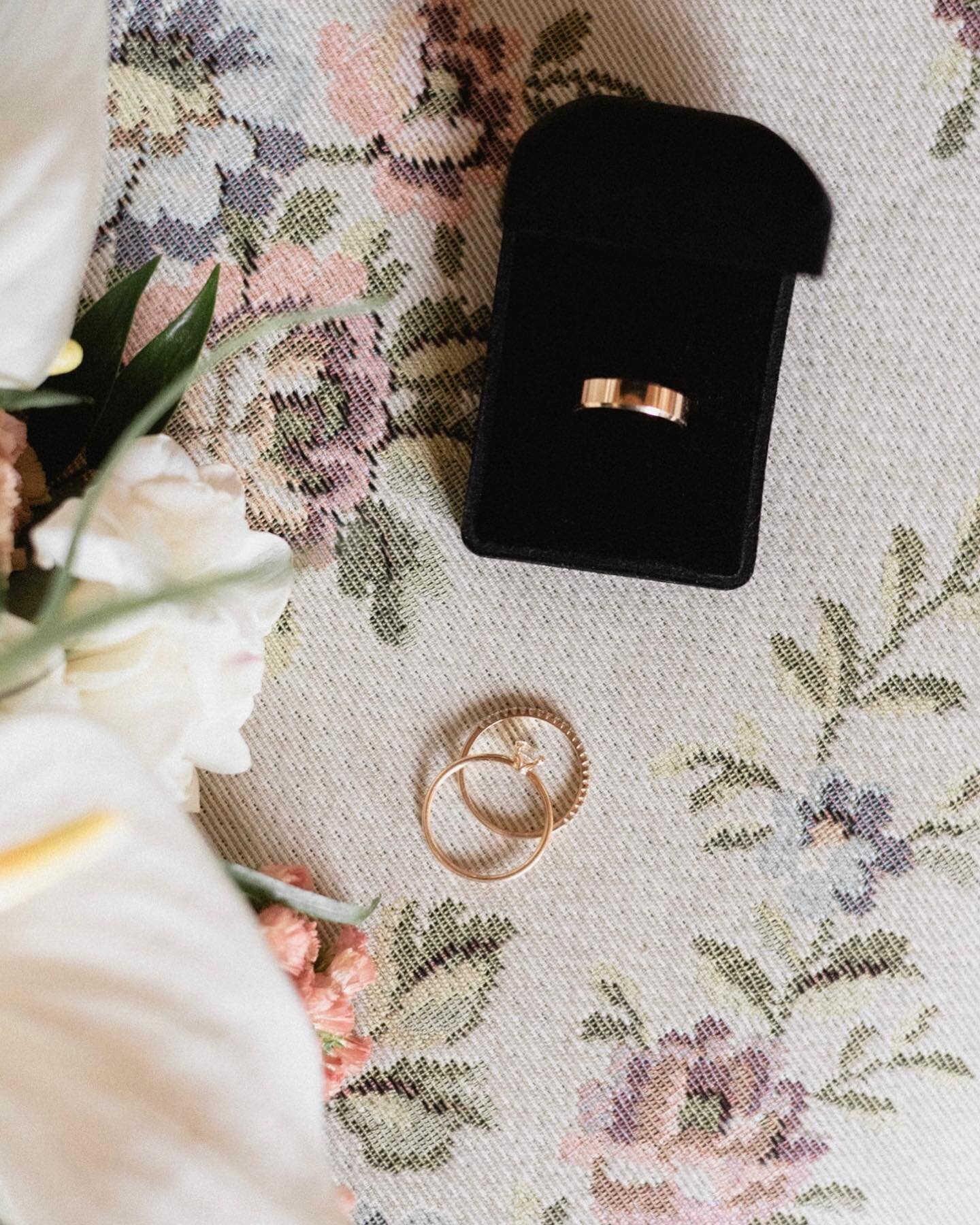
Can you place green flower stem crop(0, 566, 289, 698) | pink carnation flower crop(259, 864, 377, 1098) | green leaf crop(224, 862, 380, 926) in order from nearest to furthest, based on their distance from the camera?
green flower stem crop(0, 566, 289, 698) → green leaf crop(224, 862, 380, 926) → pink carnation flower crop(259, 864, 377, 1098)

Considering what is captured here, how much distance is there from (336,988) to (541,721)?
0.17 m

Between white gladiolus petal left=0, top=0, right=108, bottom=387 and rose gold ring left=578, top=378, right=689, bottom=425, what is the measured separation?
11.7 inches

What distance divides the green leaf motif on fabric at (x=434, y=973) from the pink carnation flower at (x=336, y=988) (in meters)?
0.02

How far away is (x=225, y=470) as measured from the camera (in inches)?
13.6

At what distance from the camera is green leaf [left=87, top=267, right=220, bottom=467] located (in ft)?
1.24

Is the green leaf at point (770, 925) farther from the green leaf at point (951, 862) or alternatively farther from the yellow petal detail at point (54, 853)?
the yellow petal detail at point (54, 853)

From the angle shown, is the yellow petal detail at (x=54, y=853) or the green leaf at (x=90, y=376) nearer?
the yellow petal detail at (x=54, y=853)

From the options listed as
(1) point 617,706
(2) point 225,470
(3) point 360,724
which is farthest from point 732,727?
(2) point 225,470

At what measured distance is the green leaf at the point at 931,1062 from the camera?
0.56 meters

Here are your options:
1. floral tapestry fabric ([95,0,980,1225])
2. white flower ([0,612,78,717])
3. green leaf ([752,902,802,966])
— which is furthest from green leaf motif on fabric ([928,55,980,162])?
white flower ([0,612,78,717])

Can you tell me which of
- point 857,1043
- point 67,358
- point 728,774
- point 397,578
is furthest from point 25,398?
point 857,1043

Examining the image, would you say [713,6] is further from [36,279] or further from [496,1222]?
[496,1222]

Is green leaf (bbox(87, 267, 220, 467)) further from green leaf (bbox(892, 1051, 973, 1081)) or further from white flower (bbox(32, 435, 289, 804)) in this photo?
green leaf (bbox(892, 1051, 973, 1081))

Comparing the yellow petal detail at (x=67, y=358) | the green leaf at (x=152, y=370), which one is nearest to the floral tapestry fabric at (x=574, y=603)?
the green leaf at (x=152, y=370)
